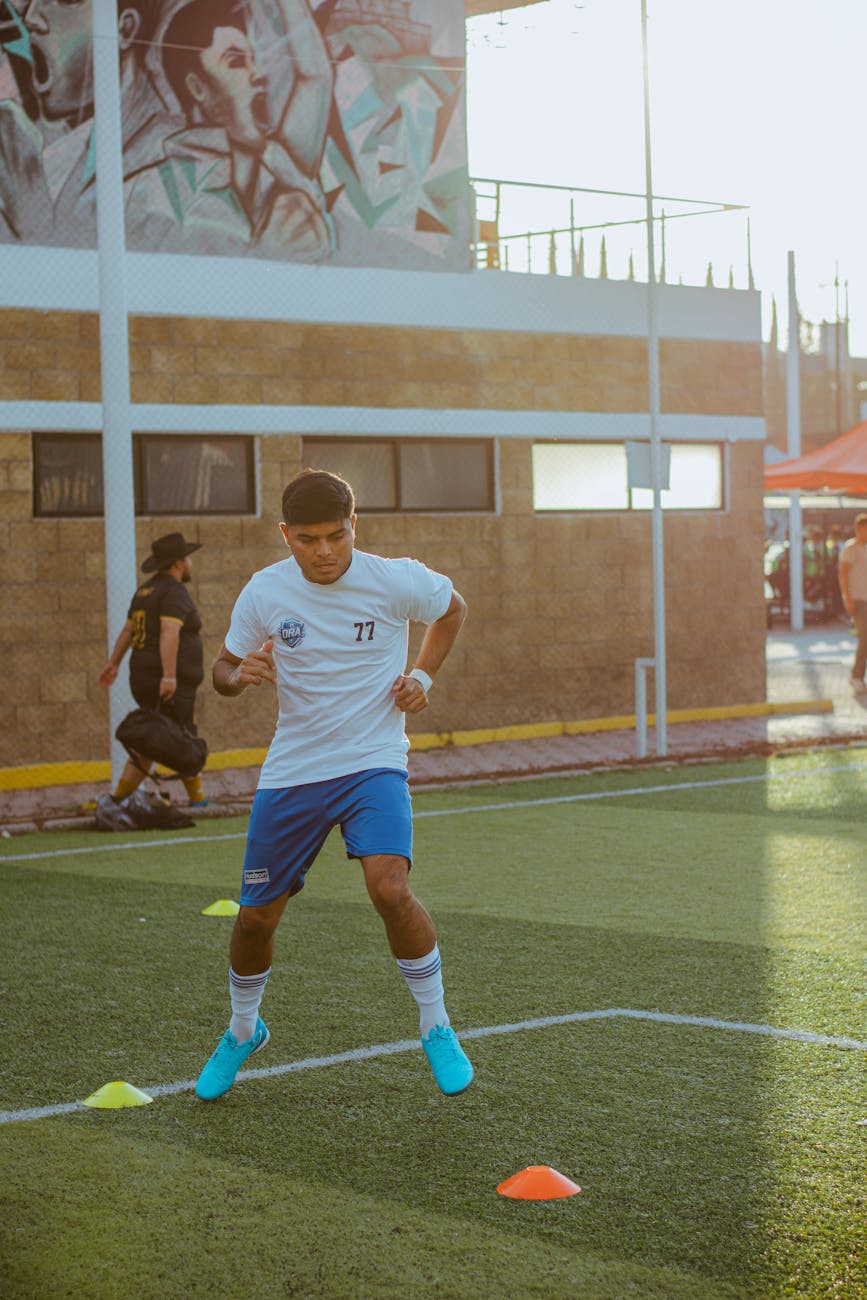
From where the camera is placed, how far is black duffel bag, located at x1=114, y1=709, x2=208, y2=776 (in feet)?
38.8

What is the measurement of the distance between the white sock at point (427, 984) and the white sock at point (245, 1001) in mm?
482

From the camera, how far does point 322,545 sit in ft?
18.2

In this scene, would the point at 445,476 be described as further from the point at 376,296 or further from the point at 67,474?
the point at 67,474

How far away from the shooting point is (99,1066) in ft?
20.7

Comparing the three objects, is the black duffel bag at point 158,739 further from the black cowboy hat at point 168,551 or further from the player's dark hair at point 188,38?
the player's dark hair at point 188,38

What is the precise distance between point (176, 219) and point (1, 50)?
6.23ft

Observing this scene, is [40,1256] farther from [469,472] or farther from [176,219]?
[469,472]

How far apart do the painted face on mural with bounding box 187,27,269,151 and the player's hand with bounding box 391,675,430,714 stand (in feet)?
36.3

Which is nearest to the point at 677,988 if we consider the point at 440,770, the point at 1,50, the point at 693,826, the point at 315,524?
the point at 315,524

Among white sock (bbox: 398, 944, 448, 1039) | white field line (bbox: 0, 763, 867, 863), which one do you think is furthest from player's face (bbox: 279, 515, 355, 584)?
white field line (bbox: 0, 763, 867, 863)

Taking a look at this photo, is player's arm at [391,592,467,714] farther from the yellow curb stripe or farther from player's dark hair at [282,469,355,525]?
the yellow curb stripe

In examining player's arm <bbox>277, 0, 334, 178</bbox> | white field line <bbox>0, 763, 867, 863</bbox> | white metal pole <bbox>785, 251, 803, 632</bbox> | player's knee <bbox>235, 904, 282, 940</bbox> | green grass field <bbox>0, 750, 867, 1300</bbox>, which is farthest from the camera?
white metal pole <bbox>785, 251, 803, 632</bbox>

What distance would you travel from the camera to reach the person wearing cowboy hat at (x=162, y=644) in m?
12.0

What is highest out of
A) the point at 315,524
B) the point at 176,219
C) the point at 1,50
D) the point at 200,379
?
the point at 1,50
